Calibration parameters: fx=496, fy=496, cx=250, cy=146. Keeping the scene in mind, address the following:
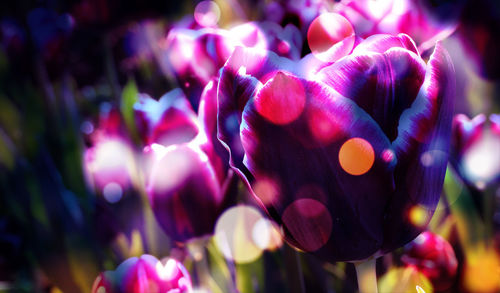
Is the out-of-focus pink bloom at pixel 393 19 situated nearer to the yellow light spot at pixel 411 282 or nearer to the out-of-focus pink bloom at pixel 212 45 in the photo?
the out-of-focus pink bloom at pixel 212 45

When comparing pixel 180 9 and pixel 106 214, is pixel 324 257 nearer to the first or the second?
pixel 106 214

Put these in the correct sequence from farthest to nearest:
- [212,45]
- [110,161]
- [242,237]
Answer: [110,161]
[242,237]
[212,45]

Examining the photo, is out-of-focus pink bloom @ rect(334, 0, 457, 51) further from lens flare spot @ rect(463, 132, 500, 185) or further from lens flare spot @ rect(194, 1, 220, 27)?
lens flare spot @ rect(194, 1, 220, 27)

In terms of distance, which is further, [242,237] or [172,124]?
[242,237]

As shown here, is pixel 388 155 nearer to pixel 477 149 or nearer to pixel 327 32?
pixel 327 32

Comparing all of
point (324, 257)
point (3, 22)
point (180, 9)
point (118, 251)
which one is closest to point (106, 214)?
point (118, 251)

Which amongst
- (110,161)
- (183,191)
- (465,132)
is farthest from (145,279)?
(110,161)
